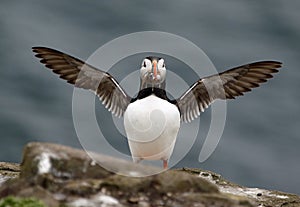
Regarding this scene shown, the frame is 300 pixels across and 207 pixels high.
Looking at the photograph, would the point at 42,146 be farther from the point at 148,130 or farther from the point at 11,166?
the point at 11,166

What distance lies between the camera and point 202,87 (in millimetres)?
21609

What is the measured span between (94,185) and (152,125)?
6353 mm

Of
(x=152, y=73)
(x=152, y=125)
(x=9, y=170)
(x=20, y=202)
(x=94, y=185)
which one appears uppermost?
(x=152, y=73)

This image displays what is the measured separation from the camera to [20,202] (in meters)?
11.7

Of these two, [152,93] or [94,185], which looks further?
[152,93]

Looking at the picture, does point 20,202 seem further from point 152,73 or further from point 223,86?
point 223,86

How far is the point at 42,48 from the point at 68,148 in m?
8.75

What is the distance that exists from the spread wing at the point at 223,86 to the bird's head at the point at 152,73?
166 centimetres

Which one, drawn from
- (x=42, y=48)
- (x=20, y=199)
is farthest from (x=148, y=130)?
(x=20, y=199)

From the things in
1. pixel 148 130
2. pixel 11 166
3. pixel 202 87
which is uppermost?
pixel 202 87

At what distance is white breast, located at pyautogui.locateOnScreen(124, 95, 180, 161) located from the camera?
62.3 ft

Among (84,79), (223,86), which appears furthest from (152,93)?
(223,86)

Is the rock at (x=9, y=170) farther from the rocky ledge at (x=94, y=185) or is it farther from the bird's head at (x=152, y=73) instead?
the rocky ledge at (x=94, y=185)

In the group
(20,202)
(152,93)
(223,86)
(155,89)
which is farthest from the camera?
(223,86)
